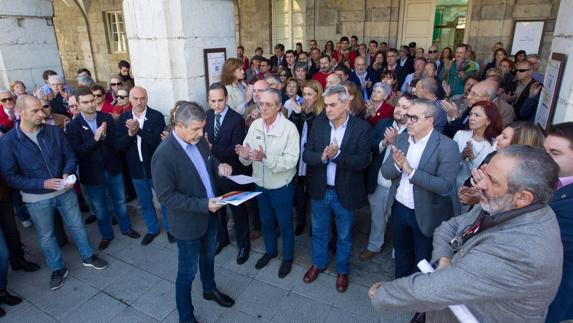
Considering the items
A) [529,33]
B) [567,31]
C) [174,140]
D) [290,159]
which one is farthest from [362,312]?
[529,33]

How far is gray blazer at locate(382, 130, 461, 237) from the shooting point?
273 centimetres

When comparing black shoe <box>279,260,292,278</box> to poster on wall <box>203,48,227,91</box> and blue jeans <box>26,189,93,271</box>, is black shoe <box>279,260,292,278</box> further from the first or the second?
poster on wall <box>203,48,227,91</box>

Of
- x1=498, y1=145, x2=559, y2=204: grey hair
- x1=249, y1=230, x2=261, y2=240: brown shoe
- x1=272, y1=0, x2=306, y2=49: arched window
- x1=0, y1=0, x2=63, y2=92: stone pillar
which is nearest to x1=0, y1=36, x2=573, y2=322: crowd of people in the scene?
x1=498, y1=145, x2=559, y2=204: grey hair

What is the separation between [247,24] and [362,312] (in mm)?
12087

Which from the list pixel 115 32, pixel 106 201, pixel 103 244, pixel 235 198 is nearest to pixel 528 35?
pixel 235 198

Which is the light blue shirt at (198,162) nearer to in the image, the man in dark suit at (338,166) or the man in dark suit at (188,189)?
the man in dark suit at (188,189)

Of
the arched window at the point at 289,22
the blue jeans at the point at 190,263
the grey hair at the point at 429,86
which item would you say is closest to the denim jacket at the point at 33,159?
the blue jeans at the point at 190,263

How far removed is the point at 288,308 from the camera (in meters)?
3.32

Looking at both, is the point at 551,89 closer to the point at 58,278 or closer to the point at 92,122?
the point at 92,122

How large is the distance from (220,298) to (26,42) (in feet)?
21.7

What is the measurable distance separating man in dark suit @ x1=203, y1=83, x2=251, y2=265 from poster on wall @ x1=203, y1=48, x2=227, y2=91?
1096mm

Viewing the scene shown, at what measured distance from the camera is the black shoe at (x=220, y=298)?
3344 mm

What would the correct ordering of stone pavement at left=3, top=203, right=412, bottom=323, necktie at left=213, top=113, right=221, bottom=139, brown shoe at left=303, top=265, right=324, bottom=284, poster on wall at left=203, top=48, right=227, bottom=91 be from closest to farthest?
1. stone pavement at left=3, top=203, right=412, bottom=323
2. brown shoe at left=303, top=265, right=324, bottom=284
3. necktie at left=213, top=113, right=221, bottom=139
4. poster on wall at left=203, top=48, right=227, bottom=91

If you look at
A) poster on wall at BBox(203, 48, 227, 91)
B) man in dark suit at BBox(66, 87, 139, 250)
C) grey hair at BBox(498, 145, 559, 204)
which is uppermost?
poster on wall at BBox(203, 48, 227, 91)
